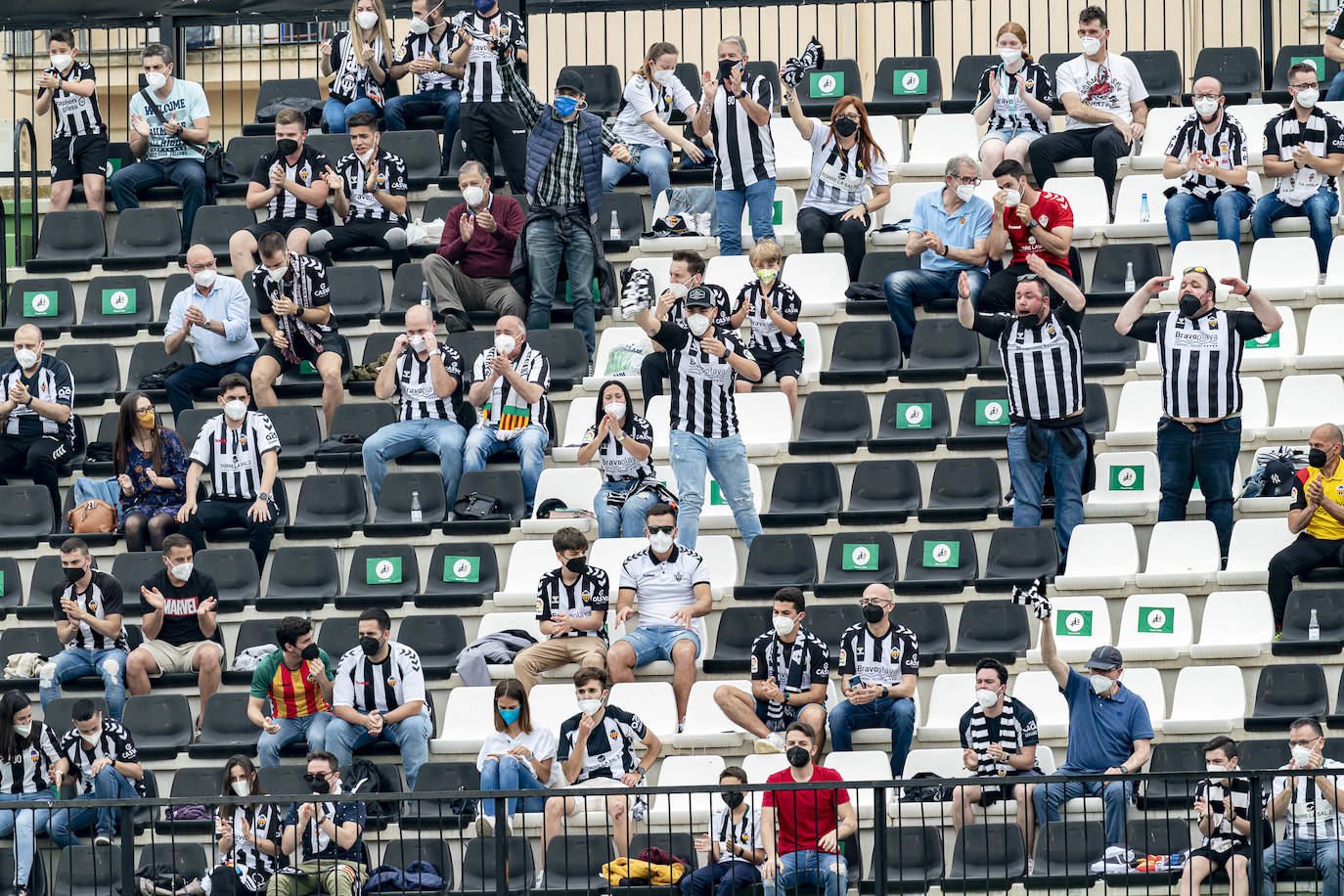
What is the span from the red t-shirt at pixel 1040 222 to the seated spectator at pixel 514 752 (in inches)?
190

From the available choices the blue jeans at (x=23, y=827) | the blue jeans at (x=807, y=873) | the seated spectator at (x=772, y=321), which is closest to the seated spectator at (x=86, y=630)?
the blue jeans at (x=23, y=827)

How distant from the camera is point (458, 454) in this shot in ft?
51.8

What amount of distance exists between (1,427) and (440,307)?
119 inches

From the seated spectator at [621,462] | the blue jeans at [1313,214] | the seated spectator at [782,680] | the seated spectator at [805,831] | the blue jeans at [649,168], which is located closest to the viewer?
the seated spectator at [805,831]

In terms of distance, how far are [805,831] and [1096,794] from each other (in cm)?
158

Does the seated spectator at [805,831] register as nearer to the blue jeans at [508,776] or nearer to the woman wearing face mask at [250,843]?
the blue jeans at [508,776]

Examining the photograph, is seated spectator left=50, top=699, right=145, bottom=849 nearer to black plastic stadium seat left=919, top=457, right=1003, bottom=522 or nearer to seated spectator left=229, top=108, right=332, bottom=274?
seated spectator left=229, top=108, right=332, bottom=274

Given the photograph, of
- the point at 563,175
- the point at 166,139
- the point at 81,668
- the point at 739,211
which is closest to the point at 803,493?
the point at 739,211

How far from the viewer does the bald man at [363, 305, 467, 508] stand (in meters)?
15.8

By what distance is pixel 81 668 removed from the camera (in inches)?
588

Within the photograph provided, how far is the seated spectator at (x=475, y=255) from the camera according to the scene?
17.0m

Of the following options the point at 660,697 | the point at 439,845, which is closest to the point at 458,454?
the point at 660,697

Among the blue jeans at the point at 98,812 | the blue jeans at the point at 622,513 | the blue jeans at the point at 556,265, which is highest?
the blue jeans at the point at 556,265

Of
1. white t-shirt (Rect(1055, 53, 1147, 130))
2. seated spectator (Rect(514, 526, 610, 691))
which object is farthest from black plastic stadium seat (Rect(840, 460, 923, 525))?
white t-shirt (Rect(1055, 53, 1147, 130))
